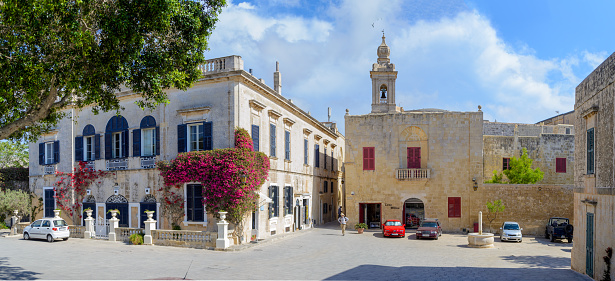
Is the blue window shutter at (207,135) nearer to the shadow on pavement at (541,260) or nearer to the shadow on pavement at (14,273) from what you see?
the shadow on pavement at (14,273)

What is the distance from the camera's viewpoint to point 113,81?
50.2ft

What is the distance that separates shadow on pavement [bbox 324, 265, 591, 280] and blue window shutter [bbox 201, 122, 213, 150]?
10796mm

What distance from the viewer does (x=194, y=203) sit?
941 inches

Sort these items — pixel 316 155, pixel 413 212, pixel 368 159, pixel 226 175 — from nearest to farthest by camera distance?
pixel 226 175, pixel 413 212, pixel 368 159, pixel 316 155

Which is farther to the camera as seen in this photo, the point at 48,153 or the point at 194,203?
the point at 48,153

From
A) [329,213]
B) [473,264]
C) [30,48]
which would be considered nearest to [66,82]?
[30,48]

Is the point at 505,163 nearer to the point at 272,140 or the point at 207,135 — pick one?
the point at 272,140

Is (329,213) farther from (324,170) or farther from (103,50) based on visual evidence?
(103,50)

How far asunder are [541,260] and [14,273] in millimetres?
20836

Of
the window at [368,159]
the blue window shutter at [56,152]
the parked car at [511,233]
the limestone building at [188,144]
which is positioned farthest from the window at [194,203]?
the parked car at [511,233]

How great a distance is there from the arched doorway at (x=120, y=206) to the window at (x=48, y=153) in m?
6.02

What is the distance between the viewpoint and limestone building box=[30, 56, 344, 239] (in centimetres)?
2397

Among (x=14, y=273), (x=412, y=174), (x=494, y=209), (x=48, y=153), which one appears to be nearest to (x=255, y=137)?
(x=14, y=273)

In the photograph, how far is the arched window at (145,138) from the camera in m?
26.0
